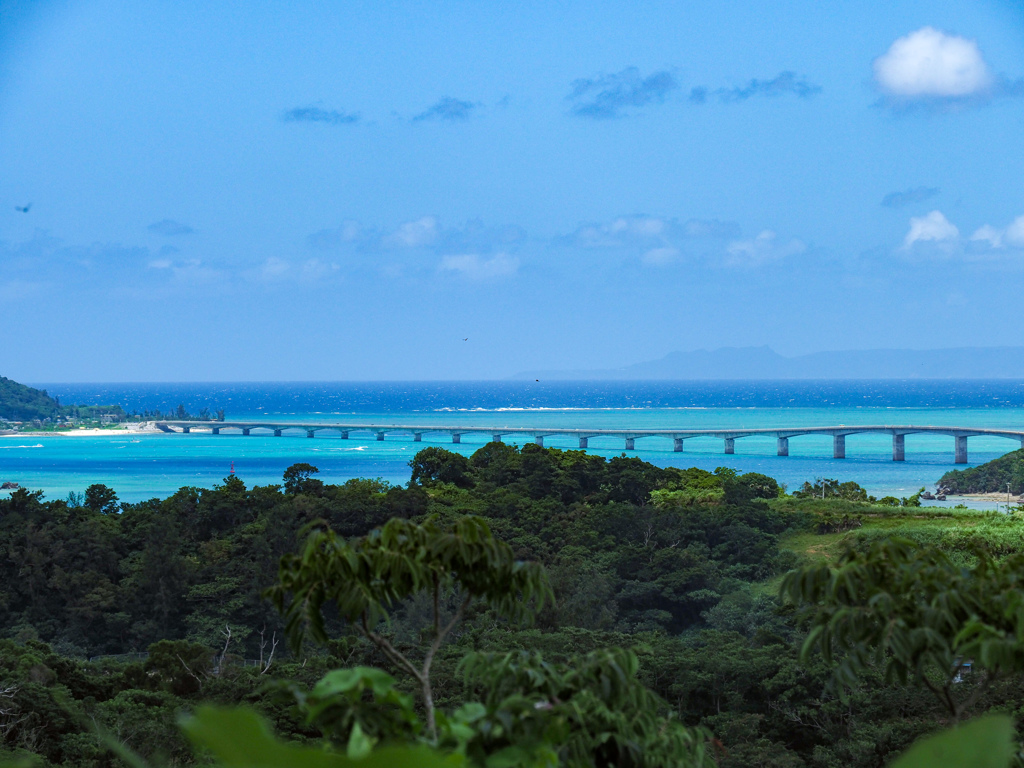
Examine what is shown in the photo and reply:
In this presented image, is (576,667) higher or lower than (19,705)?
higher

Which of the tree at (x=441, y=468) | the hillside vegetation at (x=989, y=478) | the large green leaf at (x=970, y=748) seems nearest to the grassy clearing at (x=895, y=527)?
the tree at (x=441, y=468)

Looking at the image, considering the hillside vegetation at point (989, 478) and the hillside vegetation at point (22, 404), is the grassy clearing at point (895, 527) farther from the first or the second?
the hillside vegetation at point (22, 404)

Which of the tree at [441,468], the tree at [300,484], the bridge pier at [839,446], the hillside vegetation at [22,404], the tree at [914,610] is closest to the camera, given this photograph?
the tree at [914,610]

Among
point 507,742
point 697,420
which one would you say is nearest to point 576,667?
point 507,742

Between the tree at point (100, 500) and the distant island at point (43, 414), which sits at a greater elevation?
the distant island at point (43, 414)

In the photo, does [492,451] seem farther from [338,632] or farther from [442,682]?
[442,682]

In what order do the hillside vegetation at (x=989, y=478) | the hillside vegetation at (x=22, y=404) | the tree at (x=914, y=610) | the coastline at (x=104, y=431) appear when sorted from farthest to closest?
the hillside vegetation at (x=22, y=404) < the coastline at (x=104, y=431) < the hillside vegetation at (x=989, y=478) < the tree at (x=914, y=610)

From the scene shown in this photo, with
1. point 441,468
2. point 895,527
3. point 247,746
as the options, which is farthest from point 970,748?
point 441,468

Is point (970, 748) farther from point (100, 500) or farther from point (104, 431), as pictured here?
point (104, 431)
